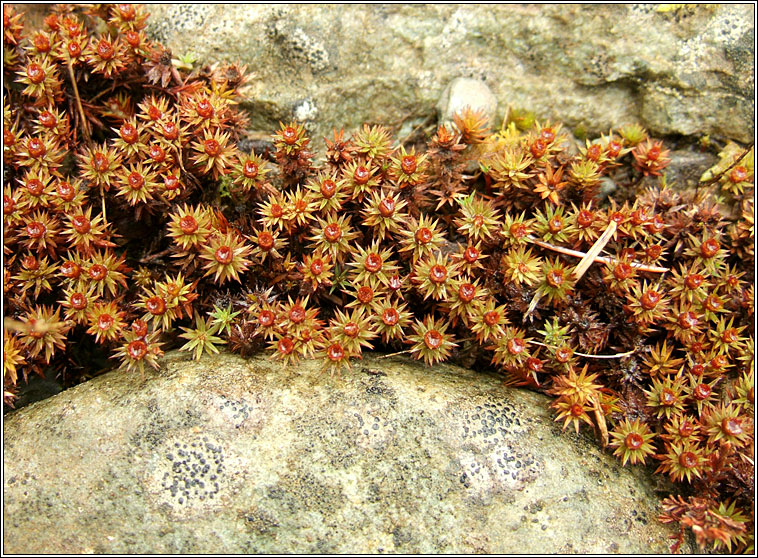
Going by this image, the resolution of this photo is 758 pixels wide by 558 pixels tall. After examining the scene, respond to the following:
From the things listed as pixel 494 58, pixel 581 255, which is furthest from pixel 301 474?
pixel 494 58

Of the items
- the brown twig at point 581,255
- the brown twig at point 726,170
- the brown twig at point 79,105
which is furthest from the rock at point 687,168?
the brown twig at point 79,105

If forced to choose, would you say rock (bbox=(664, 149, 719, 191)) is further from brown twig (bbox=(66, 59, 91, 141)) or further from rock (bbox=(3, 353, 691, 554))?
brown twig (bbox=(66, 59, 91, 141))

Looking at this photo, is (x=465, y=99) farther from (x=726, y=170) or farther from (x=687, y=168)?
(x=726, y=170)

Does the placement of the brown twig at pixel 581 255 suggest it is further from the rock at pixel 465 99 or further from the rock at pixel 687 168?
the rock at pixel 465 99

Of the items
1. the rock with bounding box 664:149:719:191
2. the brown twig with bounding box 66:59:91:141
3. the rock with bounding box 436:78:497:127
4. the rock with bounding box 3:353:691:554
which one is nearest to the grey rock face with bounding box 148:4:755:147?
the rock with bounding box 436:78:497:127

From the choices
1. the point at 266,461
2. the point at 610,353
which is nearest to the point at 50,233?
the point at 266,461

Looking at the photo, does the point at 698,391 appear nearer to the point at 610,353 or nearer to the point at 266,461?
the point at 610,353
